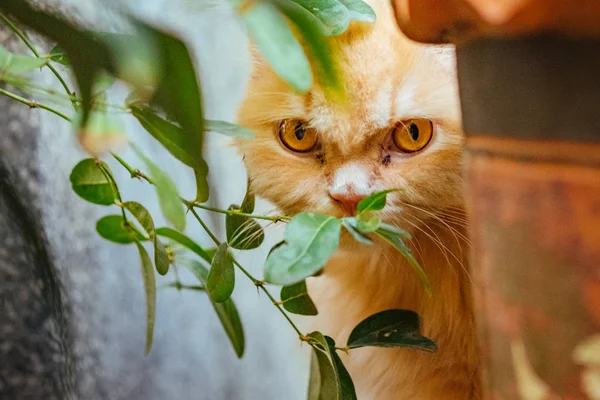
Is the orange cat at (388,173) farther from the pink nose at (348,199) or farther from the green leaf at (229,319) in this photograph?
the green leaf at (229,319)

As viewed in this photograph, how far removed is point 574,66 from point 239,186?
133 cm

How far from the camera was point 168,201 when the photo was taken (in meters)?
0.53

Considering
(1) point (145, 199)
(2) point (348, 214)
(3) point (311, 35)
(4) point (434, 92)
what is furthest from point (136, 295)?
(3) point (311, 35)

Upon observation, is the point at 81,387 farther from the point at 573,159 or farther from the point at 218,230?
the point at 573,159

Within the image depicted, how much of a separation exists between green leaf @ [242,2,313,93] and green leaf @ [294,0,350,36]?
285 mm

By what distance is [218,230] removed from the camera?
4.87ft

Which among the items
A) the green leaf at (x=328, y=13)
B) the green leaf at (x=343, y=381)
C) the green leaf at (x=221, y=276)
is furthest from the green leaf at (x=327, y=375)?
the green leaf at (x=328, y=13)

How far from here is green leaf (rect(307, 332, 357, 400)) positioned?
756 millimetres

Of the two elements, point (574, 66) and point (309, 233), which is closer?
point (574, 66)

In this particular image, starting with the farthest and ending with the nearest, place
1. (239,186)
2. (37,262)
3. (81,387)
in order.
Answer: (239,186), (81,387), (37,262)

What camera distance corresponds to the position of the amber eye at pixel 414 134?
2.76ft

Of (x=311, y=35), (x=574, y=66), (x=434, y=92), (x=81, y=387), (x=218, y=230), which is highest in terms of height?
(x=434, y=92)

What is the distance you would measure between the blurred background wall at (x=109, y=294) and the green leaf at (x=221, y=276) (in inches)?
9.8

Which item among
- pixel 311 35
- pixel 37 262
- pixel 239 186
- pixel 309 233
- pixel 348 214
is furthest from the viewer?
pixel 239 186
